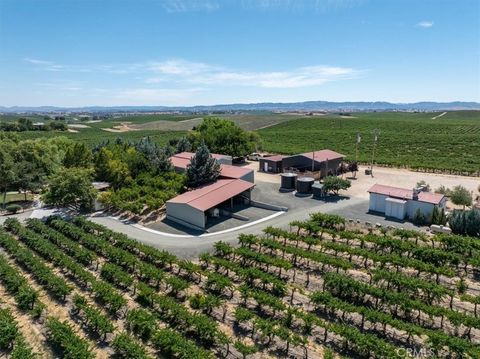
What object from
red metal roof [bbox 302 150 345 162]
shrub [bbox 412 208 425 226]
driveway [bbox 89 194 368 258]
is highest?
red metal roof [bbox 302 150 345 162]

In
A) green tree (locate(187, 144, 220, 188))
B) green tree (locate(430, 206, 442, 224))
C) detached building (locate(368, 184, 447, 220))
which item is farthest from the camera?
green tree (locate(187, 144, 220, 188))

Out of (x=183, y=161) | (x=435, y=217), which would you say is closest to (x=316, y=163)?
(x=183, y=161)

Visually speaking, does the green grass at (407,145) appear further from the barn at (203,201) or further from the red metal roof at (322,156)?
the barn at (203,201)

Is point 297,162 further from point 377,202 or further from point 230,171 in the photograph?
point 377,202

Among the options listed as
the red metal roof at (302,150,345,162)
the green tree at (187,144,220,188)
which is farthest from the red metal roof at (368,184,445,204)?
the green tree at (187,144,220,188)

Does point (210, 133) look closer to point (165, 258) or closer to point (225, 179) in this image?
point (225, 179)

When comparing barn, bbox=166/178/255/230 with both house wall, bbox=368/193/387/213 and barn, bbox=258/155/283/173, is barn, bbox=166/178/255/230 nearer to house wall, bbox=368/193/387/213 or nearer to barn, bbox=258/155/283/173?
house wall, bbox=368/193/387/213

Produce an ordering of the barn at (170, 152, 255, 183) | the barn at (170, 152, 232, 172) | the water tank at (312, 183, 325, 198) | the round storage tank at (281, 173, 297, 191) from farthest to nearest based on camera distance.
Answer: the barn at (170, 152, 232, 172), the round storage tank at (281, 173, 297, 191), the barn at (170, 152, 255, 183), the water tank at (312, 183, 325, 198)
